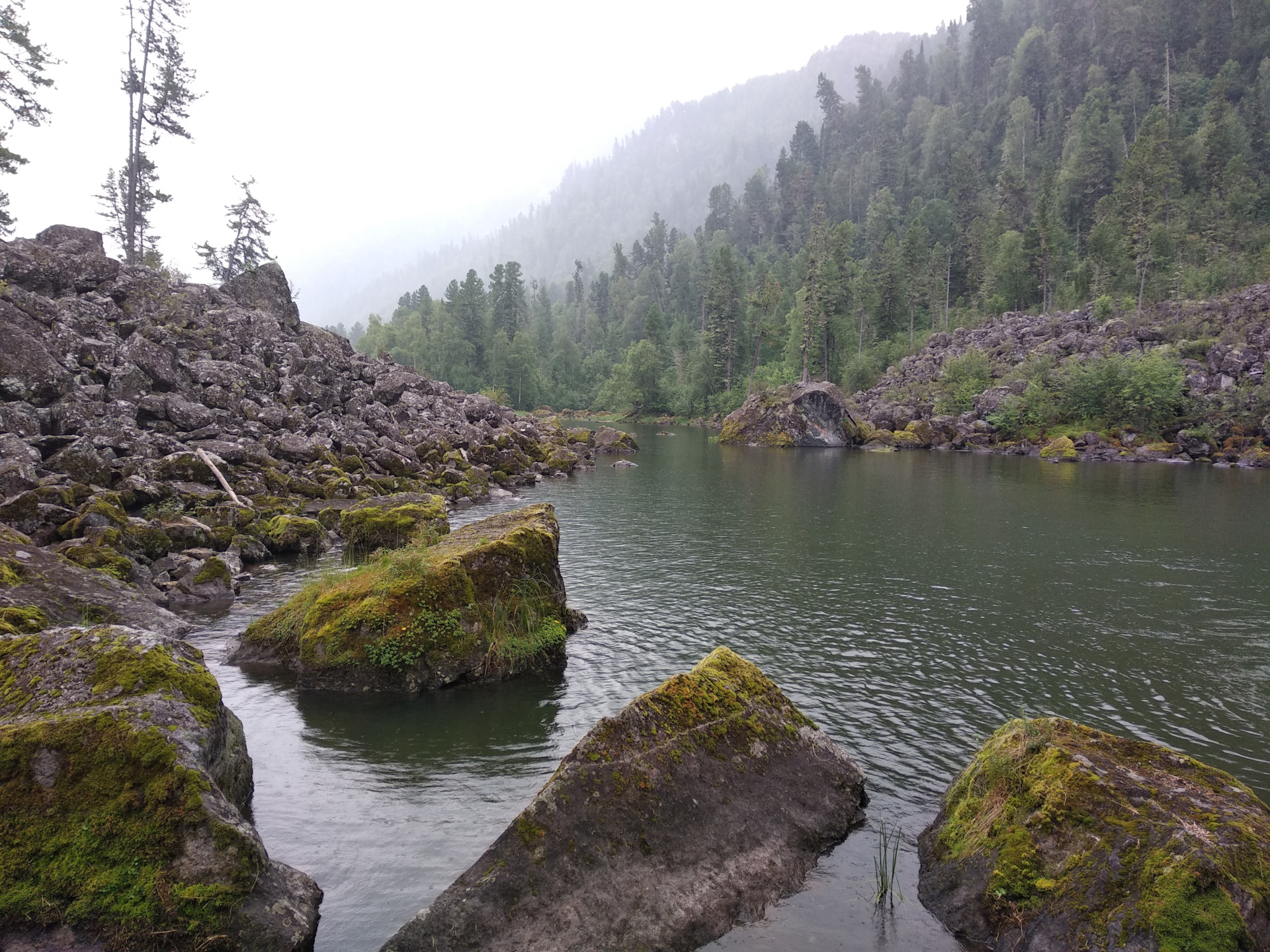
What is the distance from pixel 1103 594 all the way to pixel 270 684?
2419 centimetres

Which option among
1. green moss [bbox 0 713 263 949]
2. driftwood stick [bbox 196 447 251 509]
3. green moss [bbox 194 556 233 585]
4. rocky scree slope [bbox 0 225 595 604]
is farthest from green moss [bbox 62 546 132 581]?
green moss [bbox 0 713 263 949]

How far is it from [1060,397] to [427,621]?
82.8 m

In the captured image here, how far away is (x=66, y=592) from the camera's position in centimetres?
1456

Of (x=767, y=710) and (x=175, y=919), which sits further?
(x=767, y=710)

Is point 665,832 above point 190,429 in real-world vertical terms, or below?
below

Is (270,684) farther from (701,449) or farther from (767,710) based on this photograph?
(701,449)

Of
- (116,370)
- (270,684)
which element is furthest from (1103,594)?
(116,370)

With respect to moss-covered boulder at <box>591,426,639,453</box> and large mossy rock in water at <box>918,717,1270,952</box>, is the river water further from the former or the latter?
moss-covered boulder at <box>591,426,639,453</box>

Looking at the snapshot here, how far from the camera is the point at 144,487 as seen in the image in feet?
80.9

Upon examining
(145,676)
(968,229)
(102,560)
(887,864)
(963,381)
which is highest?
(968,229)

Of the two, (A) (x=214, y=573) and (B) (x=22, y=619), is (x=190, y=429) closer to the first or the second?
(A) (x=214, y=573)

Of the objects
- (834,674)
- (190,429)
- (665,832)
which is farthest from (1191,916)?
(190,429)

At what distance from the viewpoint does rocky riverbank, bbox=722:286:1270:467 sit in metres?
64.0

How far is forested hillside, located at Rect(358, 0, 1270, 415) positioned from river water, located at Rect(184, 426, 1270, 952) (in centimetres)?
7924
